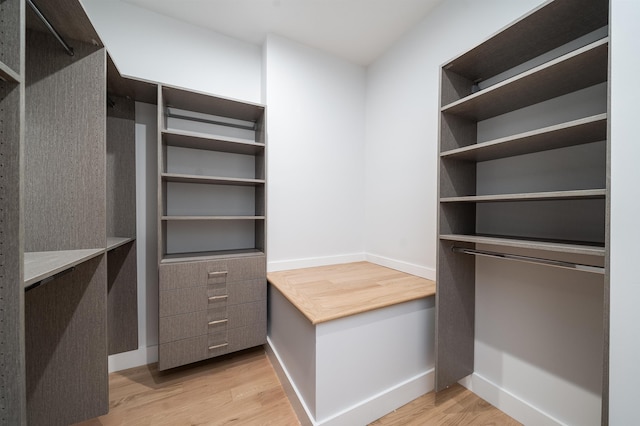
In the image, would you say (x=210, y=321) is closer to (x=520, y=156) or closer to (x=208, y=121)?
(x=208, y=121)

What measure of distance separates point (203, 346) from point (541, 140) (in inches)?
95.8

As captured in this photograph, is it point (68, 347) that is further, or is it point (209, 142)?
point (209, 142)

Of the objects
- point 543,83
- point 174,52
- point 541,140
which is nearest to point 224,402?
point 541,140

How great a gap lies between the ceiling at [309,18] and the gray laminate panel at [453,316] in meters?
1.89

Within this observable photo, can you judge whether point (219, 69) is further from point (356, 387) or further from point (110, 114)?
point (356, 387)

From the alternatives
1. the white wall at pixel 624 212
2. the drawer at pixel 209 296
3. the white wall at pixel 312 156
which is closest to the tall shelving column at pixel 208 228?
the drawer at pixel 209 296

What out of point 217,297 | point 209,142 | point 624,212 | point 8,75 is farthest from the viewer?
point 209,142

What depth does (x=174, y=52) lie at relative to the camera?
2.01 m

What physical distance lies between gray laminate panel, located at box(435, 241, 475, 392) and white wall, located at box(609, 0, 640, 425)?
72 centimetres

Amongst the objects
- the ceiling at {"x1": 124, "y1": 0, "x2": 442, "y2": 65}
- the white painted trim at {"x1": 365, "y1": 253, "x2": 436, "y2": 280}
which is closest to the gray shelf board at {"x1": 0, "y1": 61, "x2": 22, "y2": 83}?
the ceiling at {"x1": 124, "y1": 0, "x2": 442, "y2": 65}

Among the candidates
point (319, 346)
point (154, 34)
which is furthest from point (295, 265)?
point (154, 34)

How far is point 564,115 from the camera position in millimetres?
1261

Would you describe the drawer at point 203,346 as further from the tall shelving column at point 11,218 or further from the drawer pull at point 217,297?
the tall shelving column at point 11,218

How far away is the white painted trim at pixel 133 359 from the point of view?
6.12ft
